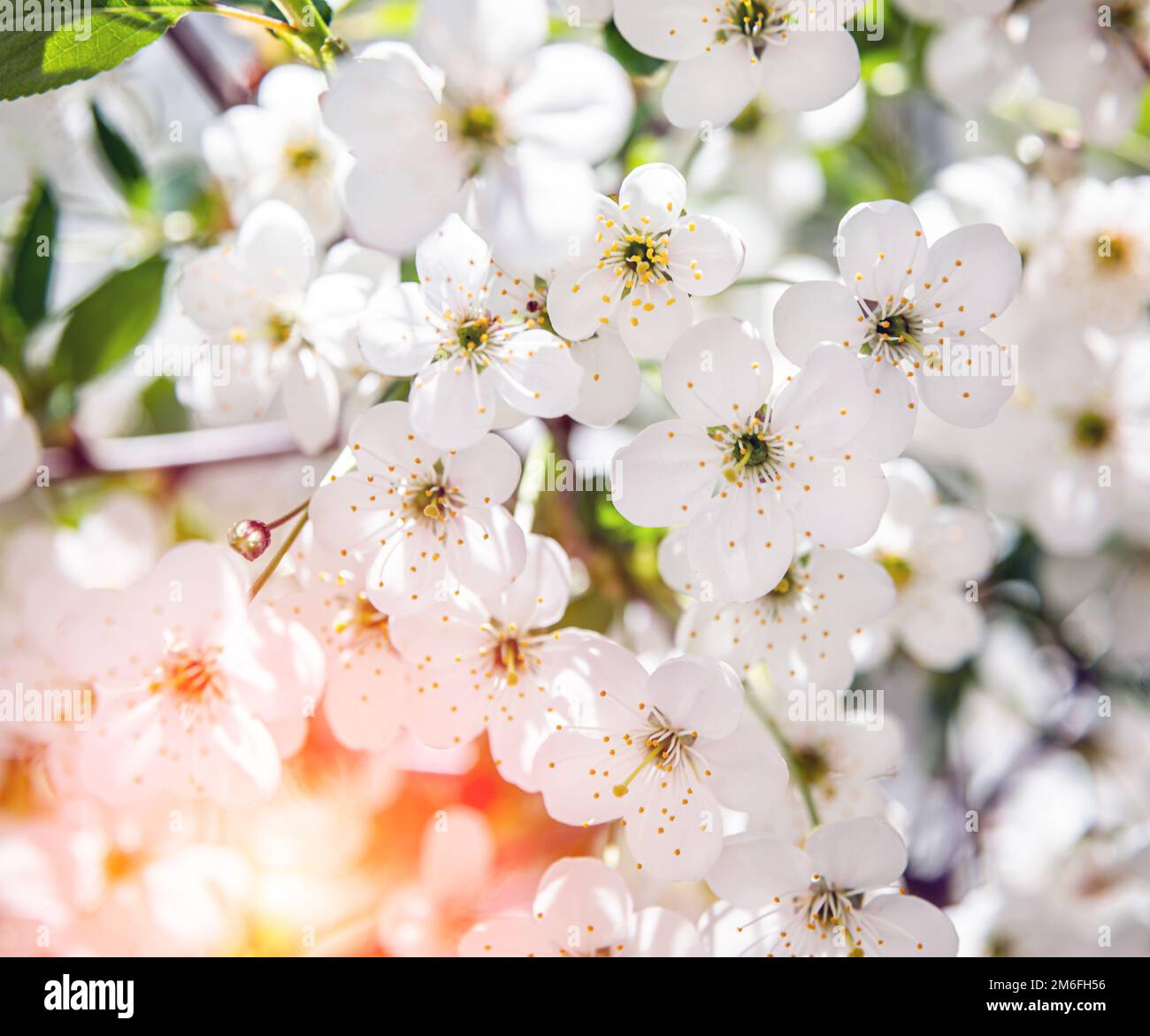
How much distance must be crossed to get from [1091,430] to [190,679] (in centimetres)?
67

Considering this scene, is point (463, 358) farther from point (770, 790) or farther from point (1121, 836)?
point (1121, 836)

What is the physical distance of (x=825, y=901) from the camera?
523 millimetres

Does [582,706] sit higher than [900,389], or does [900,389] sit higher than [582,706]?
[900,389]

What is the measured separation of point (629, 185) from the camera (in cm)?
46

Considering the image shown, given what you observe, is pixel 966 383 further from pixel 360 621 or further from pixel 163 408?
pixel 163 408

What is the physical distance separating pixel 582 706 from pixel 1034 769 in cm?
66

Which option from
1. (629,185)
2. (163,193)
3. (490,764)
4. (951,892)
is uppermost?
(163,193)

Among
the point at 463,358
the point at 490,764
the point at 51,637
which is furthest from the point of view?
the point at 490,764

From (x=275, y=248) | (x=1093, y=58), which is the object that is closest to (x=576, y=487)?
(x=275, y=248)

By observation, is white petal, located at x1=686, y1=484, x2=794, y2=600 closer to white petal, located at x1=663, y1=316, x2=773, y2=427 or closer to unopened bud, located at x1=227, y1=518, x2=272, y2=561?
white petal, located at x1=663, y1=316, x2=773, y2=427

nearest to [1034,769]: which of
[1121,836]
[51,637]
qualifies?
[1121,836]

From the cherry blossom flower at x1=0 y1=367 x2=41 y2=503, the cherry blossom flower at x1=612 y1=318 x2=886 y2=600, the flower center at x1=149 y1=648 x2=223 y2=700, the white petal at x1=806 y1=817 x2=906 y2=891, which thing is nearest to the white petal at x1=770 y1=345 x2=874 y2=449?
the cherry blossom flower at x1=612 y1=318 x2=886 y2=600

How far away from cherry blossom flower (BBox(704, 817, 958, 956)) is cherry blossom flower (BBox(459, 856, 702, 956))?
0.11 feet

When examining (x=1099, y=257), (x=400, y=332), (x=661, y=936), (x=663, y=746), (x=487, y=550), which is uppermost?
(x=1099, y=257)
